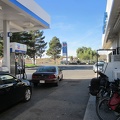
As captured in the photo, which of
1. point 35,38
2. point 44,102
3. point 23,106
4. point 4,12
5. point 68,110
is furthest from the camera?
point 35,38

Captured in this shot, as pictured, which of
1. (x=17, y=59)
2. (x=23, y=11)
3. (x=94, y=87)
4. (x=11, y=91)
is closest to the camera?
(x=11, y=91)

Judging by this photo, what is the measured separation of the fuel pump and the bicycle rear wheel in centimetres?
1124

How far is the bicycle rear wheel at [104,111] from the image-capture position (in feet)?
19.7

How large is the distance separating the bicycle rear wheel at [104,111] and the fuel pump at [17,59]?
11.2m

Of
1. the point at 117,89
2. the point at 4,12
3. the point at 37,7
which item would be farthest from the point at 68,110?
the point at 37,7

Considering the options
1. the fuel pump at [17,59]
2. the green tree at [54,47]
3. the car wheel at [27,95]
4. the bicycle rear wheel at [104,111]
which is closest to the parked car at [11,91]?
the car wheel at [27,95]

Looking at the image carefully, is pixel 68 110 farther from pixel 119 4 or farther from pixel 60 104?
pixel 119 4

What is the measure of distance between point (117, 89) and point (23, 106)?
159 inches

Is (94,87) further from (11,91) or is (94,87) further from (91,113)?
(11,91)

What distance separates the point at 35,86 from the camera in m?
14.5

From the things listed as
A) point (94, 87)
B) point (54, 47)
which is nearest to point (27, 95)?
point (94, 87)

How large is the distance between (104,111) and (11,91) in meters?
3.36

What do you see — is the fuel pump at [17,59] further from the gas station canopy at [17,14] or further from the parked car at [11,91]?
the parked car at [11,91]

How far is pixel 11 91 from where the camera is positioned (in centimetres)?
773
